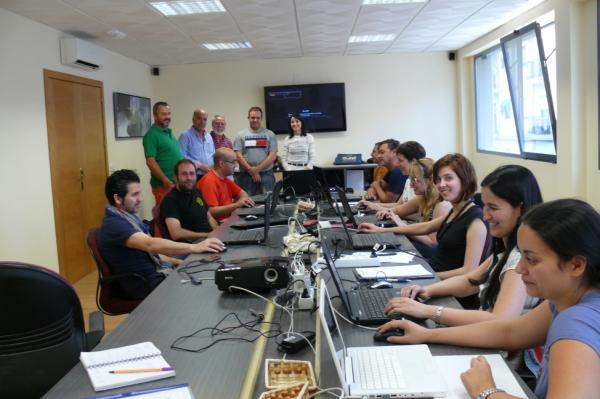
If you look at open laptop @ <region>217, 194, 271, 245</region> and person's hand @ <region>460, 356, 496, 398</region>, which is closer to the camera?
person's hand @ <region>460, 356, 496, 398</region>

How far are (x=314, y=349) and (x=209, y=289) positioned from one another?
2.61ft

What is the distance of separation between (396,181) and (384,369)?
12.4 feet

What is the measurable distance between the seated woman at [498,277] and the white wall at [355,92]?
6681 mm

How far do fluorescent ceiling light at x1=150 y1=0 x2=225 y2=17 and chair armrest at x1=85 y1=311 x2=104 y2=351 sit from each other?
326cm

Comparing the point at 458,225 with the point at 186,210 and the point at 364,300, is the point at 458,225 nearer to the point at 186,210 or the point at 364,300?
the point at 364,300

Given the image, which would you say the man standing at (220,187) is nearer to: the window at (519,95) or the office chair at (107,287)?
the office chair at (107,287)

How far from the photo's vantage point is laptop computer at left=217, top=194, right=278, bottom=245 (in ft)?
10.4

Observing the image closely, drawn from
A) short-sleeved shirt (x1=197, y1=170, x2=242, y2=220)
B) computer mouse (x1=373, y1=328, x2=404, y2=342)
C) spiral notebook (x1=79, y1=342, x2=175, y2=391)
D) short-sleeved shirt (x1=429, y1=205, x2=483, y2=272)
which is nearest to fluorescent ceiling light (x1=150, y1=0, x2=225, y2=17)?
short-sleeved shirt (x1=197, y1=170, x2=242, y2=220)

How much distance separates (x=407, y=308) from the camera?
1751 millimetres

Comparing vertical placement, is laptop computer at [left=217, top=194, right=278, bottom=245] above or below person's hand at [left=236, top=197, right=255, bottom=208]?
below

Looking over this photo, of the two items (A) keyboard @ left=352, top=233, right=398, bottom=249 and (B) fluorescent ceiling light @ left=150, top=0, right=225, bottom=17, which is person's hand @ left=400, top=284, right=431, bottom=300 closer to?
(A) keyboard @ left=352, top=233, right=398, bottom=249

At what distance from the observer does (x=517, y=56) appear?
6.64 meters

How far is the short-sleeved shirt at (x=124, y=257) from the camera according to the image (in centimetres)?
288

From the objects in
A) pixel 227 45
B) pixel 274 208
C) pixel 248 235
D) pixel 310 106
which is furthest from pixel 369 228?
pixel 310 106
